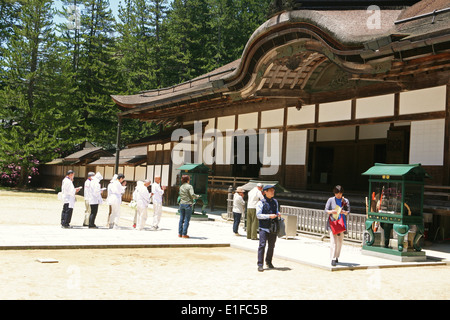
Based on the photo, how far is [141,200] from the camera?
13.3m

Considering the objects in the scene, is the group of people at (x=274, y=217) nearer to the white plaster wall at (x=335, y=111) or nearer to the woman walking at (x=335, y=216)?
the woman walking at (x=335, y=216)

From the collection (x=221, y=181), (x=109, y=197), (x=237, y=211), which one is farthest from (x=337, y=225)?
(x=221, y=181)

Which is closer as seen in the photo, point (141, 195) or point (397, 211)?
point (397, 211)

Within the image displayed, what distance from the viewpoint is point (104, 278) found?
6.96m

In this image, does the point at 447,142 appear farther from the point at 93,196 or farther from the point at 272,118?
the point at 93,196

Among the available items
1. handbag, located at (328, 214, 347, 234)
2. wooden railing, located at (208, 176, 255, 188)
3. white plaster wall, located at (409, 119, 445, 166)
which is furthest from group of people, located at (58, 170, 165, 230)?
white plaster wall, located at (409, 119, 445, 166)

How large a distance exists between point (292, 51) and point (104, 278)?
10.6m

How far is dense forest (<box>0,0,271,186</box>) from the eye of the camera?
3384 centimetres

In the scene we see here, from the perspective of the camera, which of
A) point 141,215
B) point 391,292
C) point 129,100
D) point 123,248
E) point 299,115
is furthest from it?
point 129,100

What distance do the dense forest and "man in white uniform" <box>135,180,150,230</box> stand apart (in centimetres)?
2179

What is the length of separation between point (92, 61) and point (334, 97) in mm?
31930

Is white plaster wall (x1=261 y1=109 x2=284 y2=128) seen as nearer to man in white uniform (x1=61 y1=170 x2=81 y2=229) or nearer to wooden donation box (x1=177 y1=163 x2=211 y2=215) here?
wooden donation box (x1=177 y1=163 x2=211 y2=215)
